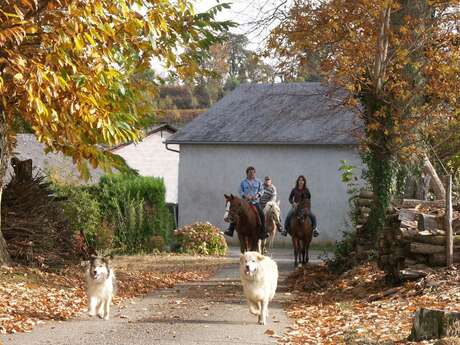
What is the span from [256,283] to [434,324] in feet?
12.7

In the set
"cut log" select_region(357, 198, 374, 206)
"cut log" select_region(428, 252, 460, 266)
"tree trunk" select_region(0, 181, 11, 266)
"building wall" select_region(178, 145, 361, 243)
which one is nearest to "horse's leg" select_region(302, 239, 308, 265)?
"cut log" select_region(357, 198, 374, 206)

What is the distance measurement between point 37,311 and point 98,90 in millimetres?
3528

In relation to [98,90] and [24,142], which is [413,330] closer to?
[98,90]

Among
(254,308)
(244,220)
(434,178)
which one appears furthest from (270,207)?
(254,308)

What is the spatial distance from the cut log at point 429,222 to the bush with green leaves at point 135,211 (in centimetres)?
1550

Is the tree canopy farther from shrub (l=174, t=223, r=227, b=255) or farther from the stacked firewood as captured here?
shrub (l=174, t=223, r=227, b=255)

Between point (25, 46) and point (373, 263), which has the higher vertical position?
point (25, 46)

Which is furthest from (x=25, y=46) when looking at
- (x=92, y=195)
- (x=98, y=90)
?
(x=92, y=195)

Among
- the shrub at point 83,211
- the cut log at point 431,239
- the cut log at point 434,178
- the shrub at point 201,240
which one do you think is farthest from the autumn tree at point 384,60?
the shrub at point 83,211

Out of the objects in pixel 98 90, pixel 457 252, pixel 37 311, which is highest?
pixel 98 90

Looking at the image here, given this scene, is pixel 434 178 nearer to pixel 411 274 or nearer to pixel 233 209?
pixel 233 209

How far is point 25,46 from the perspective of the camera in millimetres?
14148

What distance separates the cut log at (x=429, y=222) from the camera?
16.3m

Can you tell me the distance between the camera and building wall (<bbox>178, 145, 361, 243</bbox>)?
3972cm
